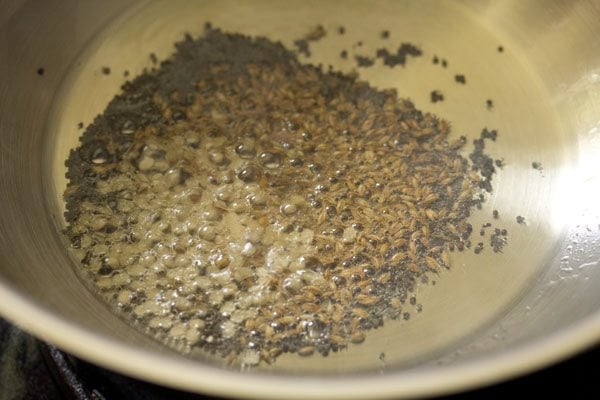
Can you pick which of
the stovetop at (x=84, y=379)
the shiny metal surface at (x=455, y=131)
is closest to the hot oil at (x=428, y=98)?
the shiny metal surface at (x=455, y=131)

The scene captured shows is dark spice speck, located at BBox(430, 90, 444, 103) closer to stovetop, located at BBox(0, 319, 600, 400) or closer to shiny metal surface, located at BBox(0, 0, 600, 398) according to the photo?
shiny metal surface, located at BBox(0, 0, 600, 398)

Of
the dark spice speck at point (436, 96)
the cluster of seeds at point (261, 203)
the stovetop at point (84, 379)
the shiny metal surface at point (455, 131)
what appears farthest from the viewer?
the dark spice speck at point (436, 96)

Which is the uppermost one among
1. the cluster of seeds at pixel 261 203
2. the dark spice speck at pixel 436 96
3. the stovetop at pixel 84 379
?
the dark spice speck at pixel 436 96

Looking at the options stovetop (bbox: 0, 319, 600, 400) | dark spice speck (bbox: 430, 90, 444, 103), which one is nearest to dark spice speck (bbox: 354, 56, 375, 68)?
dark spice speck (bbox: 430, 90, 444, 103)

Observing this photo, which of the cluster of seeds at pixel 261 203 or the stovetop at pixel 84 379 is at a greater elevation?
the cluster of seeds at pixel 261 203

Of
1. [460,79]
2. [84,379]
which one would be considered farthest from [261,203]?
[460,79]

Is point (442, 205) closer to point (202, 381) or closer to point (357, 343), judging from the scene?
point (357, 343)

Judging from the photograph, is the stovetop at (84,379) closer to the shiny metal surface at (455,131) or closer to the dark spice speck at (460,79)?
the shiny metal surface at (455,131)
